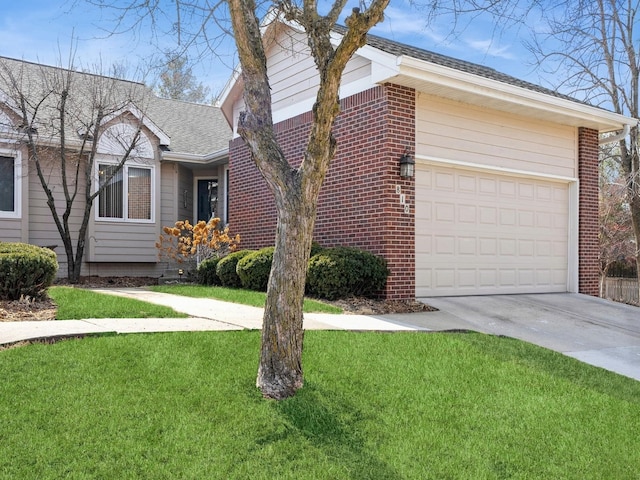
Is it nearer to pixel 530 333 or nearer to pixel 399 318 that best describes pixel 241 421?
pixel 399 318

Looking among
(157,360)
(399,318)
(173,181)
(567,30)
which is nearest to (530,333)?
(399,318)

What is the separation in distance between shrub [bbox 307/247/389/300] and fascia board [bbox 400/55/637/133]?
2.87 m

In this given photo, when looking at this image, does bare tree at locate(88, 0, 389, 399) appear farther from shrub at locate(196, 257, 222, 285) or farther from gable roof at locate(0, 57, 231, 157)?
gable roof at locate(0, 57, 231, 157)

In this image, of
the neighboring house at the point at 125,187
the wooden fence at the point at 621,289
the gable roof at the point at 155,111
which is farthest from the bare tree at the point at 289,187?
the wooden fence at the point at 621,289

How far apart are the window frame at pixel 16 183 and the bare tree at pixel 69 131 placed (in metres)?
0.27

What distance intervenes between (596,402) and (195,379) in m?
3.20

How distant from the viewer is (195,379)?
15.4 ft

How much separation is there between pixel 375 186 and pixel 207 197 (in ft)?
26.6

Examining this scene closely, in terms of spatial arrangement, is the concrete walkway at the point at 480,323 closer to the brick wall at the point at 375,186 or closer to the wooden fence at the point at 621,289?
the brick wall at the point at 375,186

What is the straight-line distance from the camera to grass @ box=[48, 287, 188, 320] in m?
7.39

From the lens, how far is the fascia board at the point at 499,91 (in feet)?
29.7

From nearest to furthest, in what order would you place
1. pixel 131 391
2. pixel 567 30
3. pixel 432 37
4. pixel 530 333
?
pixel 131 391 → pixel 432 37 → pixel 530 333 → pixel 567 30

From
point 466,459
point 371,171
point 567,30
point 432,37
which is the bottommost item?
point 466,459

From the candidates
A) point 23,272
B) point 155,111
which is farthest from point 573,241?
point 155,111
